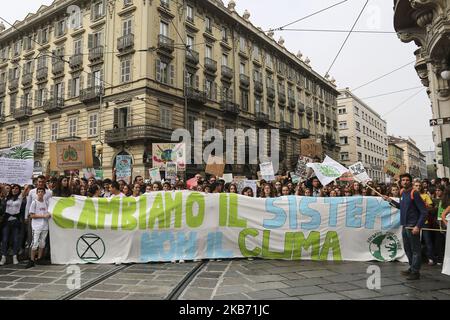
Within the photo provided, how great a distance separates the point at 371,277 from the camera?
557 centimetres

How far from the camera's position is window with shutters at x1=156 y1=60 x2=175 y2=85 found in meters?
26.1

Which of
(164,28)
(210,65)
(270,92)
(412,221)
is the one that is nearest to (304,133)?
(270,92)

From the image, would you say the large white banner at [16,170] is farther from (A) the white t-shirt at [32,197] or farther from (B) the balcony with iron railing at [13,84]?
(B) the balcony with iron railing at [13,84]

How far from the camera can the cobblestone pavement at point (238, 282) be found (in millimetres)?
4602

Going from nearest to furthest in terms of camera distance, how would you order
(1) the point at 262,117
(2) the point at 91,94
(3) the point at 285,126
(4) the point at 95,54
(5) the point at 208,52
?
(2) the point at 91,94
(4) the point at 95,54
(5) the point at 208,52
(1) the point at 262,117
(3) the point at 285,126

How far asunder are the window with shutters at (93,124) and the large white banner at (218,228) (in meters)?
21.5

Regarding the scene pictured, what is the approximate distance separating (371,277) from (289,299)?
1893 mm

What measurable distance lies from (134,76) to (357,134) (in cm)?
5148

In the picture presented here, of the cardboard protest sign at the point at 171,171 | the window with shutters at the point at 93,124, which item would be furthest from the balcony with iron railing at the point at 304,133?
the cardboard protest sign at the point at 171,171

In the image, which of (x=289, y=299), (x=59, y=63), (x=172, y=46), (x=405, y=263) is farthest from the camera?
(x=59, y=63)

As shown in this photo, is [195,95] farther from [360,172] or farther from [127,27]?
[360,172]

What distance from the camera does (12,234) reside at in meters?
7.27
